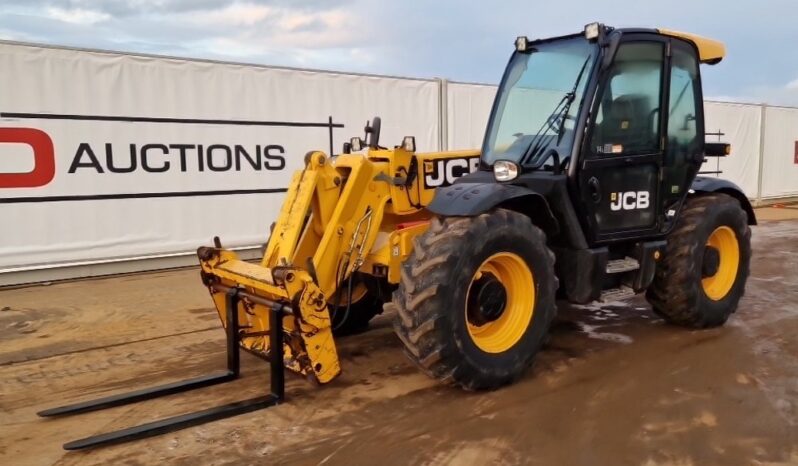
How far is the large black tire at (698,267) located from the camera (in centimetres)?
527

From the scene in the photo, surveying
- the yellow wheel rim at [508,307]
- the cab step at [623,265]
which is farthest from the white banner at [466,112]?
the yellow wheel rim at [508,307]

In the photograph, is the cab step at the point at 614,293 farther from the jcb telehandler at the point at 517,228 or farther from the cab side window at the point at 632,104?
the cab side window at the point at 632,104

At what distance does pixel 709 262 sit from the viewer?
5547 mm

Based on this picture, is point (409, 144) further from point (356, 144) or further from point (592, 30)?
point (592, 30)

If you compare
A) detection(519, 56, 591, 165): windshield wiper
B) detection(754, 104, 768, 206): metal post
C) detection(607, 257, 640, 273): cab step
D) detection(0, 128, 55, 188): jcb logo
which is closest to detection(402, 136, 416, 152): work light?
detection(519, 56, 591, 165): windshield wiper

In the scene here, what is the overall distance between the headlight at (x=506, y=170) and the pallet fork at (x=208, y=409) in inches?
70.3

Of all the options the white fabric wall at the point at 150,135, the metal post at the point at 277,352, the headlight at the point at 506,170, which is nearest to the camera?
the metal post at the point at 277,352

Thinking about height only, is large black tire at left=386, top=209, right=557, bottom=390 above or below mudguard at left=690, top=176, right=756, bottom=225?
below

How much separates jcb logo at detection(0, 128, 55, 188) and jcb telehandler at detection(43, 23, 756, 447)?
4.60m

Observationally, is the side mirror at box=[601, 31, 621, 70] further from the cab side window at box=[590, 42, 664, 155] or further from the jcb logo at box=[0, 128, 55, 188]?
the jcb logo at box=[0, 128, 55, 188]

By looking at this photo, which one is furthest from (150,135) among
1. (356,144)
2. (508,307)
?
(508,307)

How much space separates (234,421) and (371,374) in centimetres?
113

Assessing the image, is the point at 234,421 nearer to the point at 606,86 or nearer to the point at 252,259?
the point at 606,86

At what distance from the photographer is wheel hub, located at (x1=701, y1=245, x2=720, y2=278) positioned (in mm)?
5523
